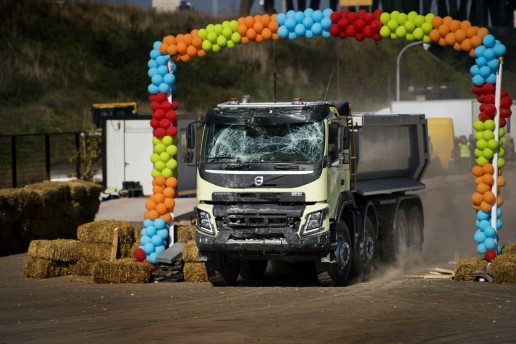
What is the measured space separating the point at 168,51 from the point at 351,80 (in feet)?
232

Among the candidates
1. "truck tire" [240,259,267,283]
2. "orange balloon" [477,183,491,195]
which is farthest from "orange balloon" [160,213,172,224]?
"orange balloon" [477,183,491,195]

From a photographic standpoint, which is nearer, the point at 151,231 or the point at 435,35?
the point at 435,35

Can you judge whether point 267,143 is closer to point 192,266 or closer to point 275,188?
point 275,188

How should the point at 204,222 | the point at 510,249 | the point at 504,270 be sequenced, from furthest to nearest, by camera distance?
the point at 510,249 < the point at 504,270 < the point at 204,222

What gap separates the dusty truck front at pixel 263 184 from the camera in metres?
21.0

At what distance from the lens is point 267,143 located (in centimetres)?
2153

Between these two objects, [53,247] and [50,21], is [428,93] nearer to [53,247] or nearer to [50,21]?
[50,21]

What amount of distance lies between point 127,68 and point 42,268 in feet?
188

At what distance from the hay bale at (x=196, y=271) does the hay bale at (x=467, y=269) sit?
4333 millimetres

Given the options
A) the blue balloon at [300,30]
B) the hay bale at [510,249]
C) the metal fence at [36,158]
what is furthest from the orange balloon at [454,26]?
the metal fence at [36,158]

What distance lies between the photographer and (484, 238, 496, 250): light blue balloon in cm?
2312

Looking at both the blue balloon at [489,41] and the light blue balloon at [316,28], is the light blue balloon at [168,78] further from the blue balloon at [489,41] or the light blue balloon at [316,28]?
the blue balloon at [489,41]

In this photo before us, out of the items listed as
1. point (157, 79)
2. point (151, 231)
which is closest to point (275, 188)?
point (151, 231)

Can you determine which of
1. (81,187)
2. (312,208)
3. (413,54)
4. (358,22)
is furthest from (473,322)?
(413,54)
